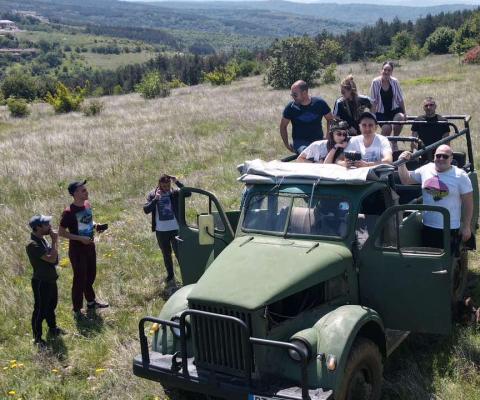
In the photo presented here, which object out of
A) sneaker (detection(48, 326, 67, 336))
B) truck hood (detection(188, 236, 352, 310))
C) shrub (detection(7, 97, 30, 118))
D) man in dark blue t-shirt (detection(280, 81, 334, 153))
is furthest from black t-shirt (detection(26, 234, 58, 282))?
shrub (detection(7, 97, 30, 118))

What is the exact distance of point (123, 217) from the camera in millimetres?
11695

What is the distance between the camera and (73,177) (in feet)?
49.3

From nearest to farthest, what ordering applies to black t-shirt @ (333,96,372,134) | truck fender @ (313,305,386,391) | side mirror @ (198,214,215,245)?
truck fender @ (313,305,386,391)
side mirror @ (198,214,215,245)
black t-shirt @ (333,96,372,134)

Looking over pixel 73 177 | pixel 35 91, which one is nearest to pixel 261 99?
pixel 73 177

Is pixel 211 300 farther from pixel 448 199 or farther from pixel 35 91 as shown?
pixel 35 91

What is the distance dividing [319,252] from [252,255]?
23.0 inches

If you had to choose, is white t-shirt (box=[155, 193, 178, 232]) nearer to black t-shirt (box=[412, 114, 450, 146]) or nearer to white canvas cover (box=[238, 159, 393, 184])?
white canvas cover (box=[238, 159, 393, 184])

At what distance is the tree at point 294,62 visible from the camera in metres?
36.7

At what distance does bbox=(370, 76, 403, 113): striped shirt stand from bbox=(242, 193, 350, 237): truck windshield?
4.80m

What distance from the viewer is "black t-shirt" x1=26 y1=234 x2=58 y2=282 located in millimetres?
6617

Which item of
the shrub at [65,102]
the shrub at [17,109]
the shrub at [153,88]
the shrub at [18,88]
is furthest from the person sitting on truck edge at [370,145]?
the shrub at [18,88]

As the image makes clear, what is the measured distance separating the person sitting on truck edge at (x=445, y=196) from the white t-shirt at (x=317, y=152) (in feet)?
3.66

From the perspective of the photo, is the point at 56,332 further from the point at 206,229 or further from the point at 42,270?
the point at 206,229

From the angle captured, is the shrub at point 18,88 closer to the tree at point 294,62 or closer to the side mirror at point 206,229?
the tree at point 294,62
